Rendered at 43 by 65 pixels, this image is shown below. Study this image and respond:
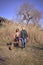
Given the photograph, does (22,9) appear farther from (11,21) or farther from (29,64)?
(29,64)

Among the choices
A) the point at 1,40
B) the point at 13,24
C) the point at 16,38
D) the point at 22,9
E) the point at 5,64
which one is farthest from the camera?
the point at 22,9

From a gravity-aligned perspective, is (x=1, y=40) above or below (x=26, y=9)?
below

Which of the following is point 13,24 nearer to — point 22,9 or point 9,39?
point 9,39

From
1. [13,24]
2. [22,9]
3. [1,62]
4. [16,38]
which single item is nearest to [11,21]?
[13,24]

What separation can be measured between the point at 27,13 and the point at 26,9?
1.01 meters

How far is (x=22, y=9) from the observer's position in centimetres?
4347

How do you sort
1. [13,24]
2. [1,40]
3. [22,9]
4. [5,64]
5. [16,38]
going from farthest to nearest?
[22,9]
[13,24]
[1,40]
[16,38]
[5,64]

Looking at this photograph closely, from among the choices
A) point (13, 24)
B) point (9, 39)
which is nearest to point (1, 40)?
point (9, 39)

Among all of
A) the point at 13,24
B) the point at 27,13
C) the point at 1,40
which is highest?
the point at 27,13

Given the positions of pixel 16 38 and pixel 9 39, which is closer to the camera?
pixel 16 38

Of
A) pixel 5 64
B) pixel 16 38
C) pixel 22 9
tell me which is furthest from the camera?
pixel 22 9

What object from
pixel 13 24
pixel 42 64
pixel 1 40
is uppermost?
pixel 13 24

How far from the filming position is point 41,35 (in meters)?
16.5

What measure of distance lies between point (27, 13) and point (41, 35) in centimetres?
2807
